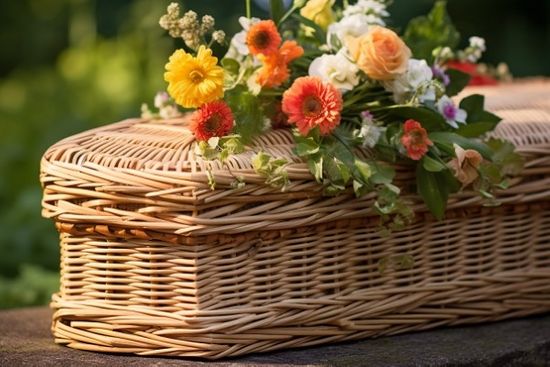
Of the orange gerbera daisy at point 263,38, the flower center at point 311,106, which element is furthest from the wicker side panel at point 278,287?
the orange gerbera daisy at point 263,38

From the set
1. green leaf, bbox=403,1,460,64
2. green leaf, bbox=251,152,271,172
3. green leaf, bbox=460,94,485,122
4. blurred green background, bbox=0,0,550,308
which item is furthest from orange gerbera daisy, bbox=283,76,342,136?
blurred green background, bbox=0,0,550,308

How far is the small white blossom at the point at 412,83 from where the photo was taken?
192 cm

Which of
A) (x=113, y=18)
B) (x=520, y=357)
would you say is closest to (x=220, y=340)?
(x=520, y=357)

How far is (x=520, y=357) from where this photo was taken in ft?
6.59

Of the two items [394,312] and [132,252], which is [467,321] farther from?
[132,252]

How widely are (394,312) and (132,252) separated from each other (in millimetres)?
541

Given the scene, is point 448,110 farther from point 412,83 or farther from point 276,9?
point 276,9

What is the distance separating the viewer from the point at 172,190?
1.72 meters

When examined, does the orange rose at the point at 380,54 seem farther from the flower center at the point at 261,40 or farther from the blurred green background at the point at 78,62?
the blurred green background at the point at 78,62

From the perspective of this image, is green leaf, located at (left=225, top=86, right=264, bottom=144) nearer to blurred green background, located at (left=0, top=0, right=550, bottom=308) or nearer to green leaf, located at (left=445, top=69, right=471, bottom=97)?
green leaf, located at (left=445, top=69, right=471, bottom=97)

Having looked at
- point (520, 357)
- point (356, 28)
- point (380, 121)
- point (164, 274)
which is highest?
point (356, 28)

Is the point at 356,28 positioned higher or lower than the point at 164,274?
higher

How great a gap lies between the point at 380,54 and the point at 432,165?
22 centimetres

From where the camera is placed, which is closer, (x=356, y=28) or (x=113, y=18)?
(x=356, y=28)
